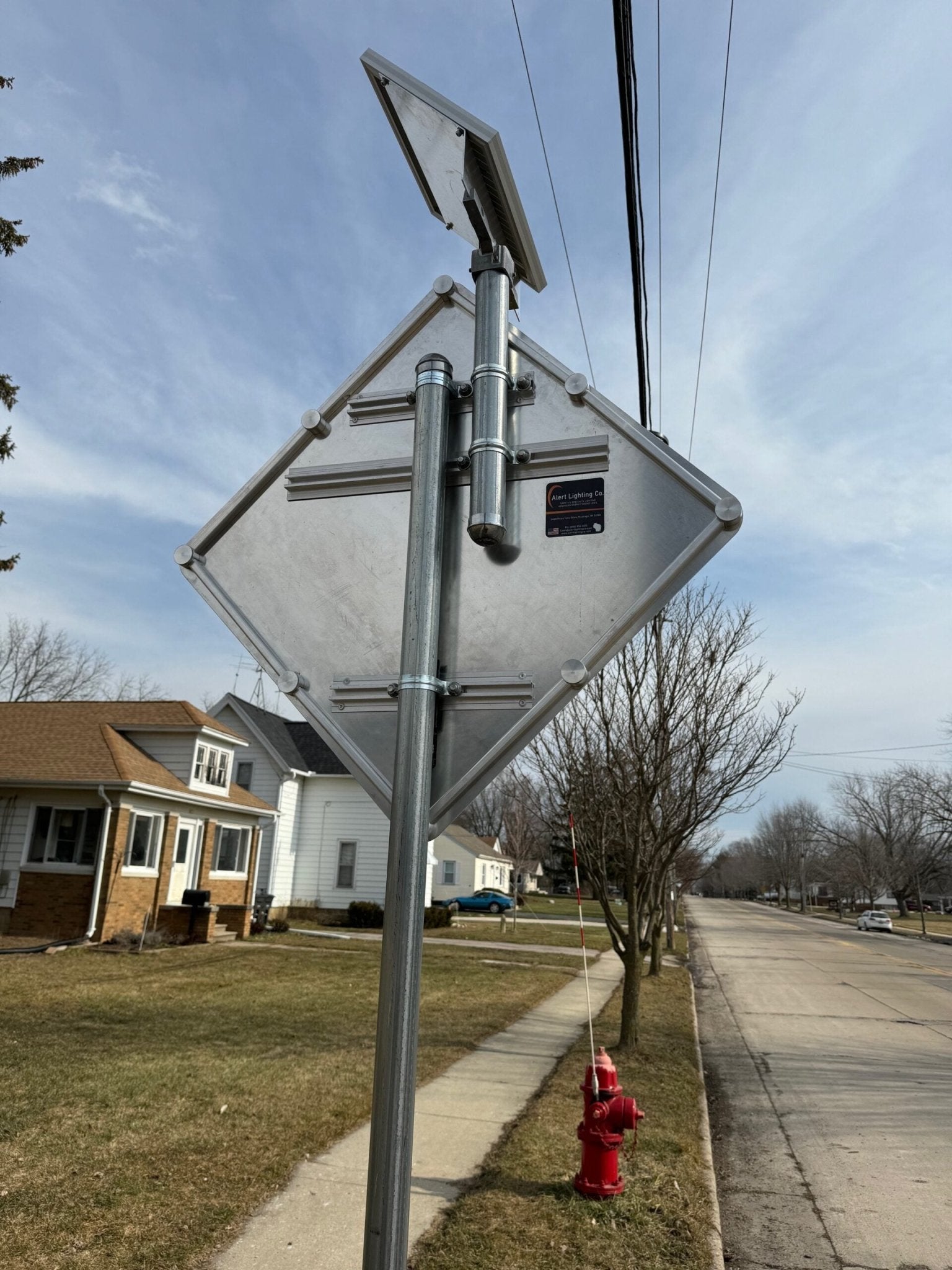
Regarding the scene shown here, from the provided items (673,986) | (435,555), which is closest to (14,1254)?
(435,555)

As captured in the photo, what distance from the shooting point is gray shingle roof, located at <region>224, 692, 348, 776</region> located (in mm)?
28516

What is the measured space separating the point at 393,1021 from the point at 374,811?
2813 cm

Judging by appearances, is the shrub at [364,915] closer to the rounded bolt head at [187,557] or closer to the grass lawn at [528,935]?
the grass lawn at [528,935]

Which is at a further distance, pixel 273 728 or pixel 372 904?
pixel 273 728

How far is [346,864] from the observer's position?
29.0 meters

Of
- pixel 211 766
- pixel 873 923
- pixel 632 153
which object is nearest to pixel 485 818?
pixel 873 923

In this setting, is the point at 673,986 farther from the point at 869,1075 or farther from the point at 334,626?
the point at 334,626

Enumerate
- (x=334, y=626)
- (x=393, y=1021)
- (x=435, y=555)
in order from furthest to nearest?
(x=334, y=626) → (x=435, y=555) → (x=393, y=1021)

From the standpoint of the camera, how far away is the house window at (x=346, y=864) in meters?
28.8

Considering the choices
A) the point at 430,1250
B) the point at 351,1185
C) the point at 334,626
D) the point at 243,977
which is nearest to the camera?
the point at 334,626

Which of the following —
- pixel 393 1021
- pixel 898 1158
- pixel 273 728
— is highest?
pixel 273 728

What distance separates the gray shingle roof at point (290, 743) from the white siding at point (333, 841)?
1.95 feet

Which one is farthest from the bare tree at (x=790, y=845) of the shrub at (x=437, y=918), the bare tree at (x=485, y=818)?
the shrub at (x=437, y=918)

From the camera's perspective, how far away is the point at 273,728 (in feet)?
99.0
